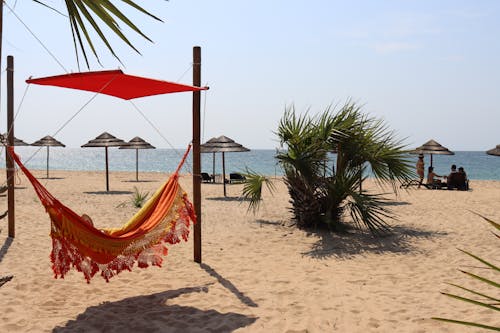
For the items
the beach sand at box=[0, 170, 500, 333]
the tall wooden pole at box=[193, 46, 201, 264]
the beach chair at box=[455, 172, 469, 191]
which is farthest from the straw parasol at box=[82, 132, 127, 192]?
the beach chair at box=[455, 172, 469, 191]

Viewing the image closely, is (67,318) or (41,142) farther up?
(41,142)

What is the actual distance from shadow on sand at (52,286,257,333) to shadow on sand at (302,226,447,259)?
222 centimetres

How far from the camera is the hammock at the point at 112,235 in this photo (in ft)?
11.1

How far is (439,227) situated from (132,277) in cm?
497

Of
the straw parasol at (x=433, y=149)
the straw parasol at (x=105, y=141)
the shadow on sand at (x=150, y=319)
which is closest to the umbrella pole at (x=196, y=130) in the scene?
the shadow on sand at (x=150, y=319)

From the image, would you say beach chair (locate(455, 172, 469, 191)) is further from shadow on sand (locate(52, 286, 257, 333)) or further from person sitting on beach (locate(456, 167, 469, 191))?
shadow on sand (locate(52, 286, 257, 333))

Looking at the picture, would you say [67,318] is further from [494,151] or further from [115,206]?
[494,151]

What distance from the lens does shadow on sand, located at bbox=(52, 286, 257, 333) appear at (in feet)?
11.0

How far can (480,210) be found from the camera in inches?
370

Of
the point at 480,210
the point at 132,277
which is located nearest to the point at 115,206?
the point at 132,277

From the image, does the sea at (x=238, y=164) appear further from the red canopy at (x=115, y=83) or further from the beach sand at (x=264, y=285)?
the red canopy at (x=115, y=83)

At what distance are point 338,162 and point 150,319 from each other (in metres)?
4.28

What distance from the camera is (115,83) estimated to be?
14.5ft

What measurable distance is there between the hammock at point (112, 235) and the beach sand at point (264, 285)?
0.37m
